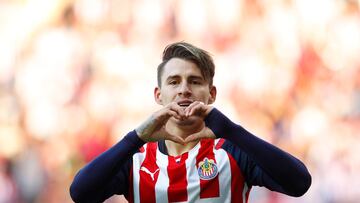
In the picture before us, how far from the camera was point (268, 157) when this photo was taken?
5.86ft

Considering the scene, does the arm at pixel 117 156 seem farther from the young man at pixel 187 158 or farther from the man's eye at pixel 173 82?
the man's eye at pixel 173 82

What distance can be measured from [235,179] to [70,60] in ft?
12.6

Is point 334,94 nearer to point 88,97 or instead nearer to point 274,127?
point 274,127

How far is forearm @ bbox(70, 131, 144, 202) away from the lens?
1.84 m

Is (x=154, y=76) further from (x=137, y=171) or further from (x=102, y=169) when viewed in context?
(x=102, y=169)

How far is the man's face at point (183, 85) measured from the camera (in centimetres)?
199

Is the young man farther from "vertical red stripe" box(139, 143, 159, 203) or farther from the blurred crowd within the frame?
the blurred crowd

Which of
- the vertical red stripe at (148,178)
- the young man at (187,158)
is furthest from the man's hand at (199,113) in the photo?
the vertical red stripe at (148,178)

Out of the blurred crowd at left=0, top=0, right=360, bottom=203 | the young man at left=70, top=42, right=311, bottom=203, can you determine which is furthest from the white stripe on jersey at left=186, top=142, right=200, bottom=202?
the blurred crowd at left=0, top=0, right=360, bottom=203

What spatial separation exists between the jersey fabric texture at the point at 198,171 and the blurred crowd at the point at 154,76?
322cm

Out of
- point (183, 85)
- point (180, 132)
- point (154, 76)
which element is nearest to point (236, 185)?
point (180, 132)

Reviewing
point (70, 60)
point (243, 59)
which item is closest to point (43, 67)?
point (70, 60)

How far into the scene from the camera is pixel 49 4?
5.81m

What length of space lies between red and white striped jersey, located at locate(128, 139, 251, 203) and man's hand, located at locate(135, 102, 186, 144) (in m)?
0.17
